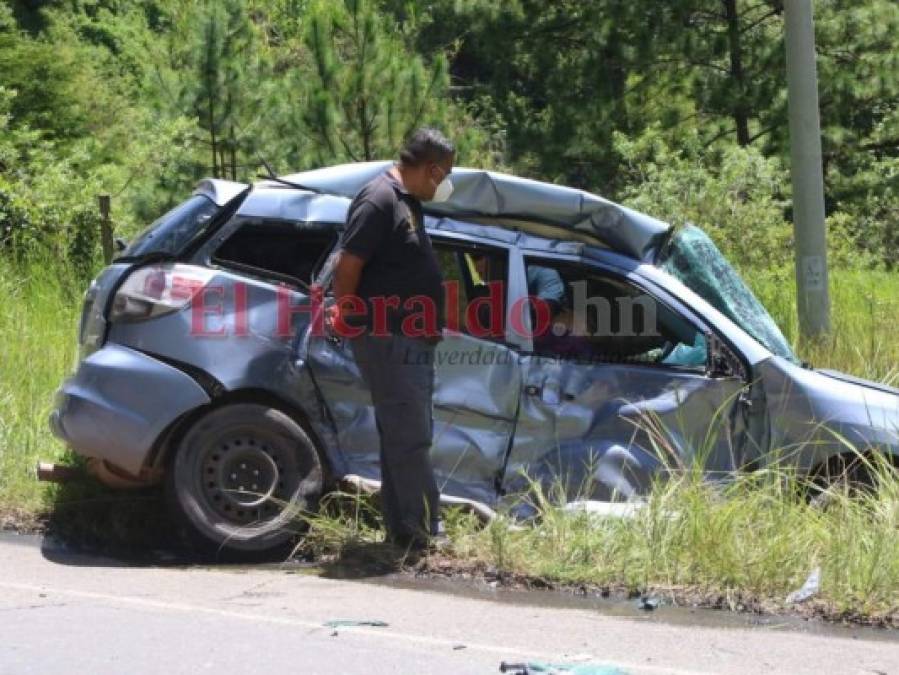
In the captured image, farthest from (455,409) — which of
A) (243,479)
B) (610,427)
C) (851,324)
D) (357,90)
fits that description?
(357,90)

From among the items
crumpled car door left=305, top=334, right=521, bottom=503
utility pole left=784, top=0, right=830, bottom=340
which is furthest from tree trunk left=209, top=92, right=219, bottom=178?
crumpled car door left=305, top=334, right=521, bottom=503

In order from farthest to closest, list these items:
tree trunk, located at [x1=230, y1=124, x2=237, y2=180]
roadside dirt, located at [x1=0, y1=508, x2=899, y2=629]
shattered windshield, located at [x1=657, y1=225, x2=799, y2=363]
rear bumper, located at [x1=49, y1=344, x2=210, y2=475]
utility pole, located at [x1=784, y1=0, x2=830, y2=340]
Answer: tree trunk, located at [x1=230, y1=124, x2=237, y2=180]
utility pole, located at [x1=784, y1=0, x2=830, y2=340]
shattered windshield, located at [x1=657, y1=225, x2=799, y2=363]
rear bumper, located at [x1=49, y1=344, x2=210, y2=475]
roadside dirt, located at [x1=0, y1=508, x2=899, y2=629]

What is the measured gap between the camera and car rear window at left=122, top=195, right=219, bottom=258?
21.8 feet

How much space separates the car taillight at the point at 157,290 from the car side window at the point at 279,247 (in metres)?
0.19

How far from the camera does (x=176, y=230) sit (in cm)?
668

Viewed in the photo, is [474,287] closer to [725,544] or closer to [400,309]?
[400,309]

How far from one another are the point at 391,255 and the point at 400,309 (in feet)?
0.83

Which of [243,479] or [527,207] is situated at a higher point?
[527,207]

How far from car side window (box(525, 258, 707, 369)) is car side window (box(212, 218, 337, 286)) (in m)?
1.08

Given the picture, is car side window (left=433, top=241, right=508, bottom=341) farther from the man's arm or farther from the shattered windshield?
the shattered windshield

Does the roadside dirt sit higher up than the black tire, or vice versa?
the black tire

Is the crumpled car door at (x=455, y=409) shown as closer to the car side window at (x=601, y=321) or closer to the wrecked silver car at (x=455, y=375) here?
the wrecked silver car at (x=455, y=375)

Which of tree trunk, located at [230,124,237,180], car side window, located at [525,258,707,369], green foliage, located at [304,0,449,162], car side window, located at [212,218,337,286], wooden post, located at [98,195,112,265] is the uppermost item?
green foliage, located at [304,0,449,162]

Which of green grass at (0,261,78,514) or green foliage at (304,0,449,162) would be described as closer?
green grass at (0,261,78,514)
